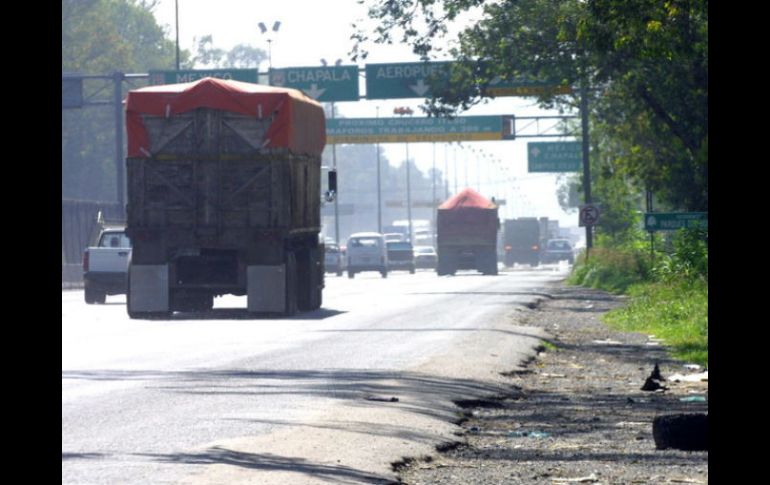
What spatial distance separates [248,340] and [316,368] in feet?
17.8

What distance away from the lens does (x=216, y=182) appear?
89.1 ft

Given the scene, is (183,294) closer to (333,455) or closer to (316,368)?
(316,368)

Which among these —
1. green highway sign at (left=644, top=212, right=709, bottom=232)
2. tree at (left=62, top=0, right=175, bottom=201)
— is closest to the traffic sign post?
green highway sign at (left=644, top=212, right=709, bottom=232)

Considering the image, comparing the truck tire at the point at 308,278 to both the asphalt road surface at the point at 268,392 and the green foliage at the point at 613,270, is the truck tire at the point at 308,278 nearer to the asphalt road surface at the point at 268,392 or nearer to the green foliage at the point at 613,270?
the asphalt road surface at the point at 268,392

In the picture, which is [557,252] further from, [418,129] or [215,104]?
[215,104]

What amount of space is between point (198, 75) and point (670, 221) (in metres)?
31.7

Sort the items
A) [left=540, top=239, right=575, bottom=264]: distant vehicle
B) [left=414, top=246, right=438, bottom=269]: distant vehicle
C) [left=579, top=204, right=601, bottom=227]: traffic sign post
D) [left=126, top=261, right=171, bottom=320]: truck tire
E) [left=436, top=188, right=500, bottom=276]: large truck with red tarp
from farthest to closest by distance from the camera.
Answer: [left=540, top=239, right=575, bottom=264]: distant vehicle < [left=414, top=246, right=438, bottom=269]: distant vehicle < [left=436, top=188, right=500, bottom=276]: large truck with red tarp < [left=579, top=204, right=601, bottom=227]: traffic sign post < [left=126, top=261, right=171, bottom=320]: truck tire

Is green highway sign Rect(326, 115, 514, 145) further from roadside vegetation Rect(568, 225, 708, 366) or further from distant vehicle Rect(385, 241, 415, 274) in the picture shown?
roadside vegetation Rect(568, 225, 708, 366)

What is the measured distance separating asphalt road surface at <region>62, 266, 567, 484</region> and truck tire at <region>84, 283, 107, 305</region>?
304 inches

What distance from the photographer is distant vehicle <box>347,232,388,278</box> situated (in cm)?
7138

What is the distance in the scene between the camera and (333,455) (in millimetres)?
9148
